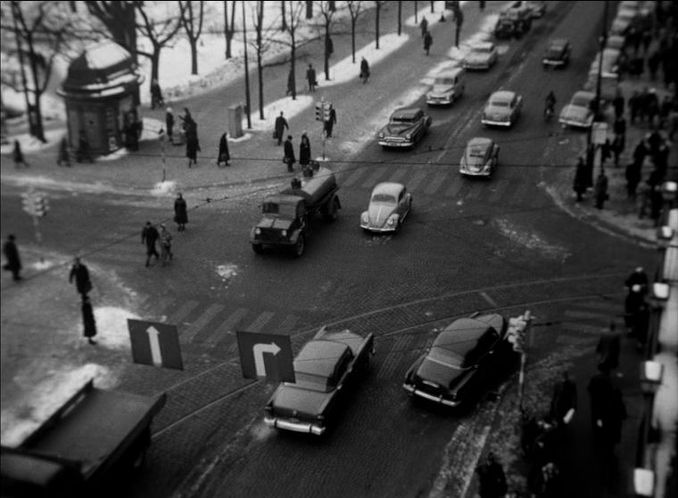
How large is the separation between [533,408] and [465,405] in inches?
64.7

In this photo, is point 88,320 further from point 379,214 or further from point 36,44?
point 36,44

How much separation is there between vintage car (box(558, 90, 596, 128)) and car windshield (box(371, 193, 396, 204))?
1338 cm

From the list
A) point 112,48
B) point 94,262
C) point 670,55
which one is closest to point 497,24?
point 670,55

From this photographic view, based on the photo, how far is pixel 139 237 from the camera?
30.9 metres

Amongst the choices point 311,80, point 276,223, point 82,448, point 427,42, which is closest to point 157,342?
point 82,448

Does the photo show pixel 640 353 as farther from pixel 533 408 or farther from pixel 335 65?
pixel 335 65

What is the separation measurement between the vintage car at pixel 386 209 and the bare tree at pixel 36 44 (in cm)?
1597

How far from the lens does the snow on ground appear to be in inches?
814

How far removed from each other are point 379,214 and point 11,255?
12.5 m

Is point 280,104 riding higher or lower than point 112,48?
lower

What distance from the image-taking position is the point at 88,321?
24.3 m

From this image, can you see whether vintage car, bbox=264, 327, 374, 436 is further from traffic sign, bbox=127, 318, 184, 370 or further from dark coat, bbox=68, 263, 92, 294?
dark coat, bbox=68, 263, 92, 294

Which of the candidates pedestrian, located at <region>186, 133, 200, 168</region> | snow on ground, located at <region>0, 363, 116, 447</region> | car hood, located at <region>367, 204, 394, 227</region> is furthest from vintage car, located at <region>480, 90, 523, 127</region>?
snow on ground, located at <region>0, 363, 116, 447</region>

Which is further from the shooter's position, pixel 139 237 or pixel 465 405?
pixel 139 237
